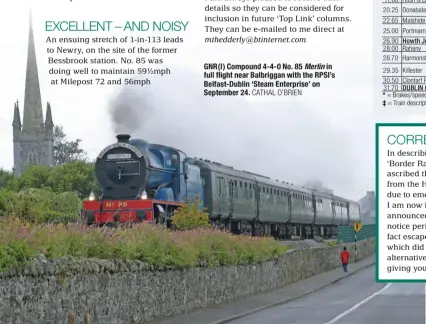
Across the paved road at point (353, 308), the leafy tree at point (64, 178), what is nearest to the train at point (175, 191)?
the paved road at point (353, 308)

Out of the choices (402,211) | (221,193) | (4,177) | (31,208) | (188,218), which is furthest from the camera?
(4,177)

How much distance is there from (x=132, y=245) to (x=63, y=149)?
11365cm

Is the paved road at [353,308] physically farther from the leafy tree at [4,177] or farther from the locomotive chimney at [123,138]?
the leafy tree at [4,177]

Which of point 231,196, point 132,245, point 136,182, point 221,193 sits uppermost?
point 136,182

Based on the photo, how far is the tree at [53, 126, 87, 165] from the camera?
133875 mm

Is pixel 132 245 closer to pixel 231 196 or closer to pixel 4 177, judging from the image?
pixel 231 196

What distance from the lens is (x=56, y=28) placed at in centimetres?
1844

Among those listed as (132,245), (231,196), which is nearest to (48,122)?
(231,196)

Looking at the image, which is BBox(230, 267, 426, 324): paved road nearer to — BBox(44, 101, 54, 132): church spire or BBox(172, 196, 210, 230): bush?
BBox(172, 196, 210, 230): bush

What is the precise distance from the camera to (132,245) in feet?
77.6

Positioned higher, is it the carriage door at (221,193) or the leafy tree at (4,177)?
the leafy tree at (4,177)

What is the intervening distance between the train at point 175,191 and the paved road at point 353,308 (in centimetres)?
547

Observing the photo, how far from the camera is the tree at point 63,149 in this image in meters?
134

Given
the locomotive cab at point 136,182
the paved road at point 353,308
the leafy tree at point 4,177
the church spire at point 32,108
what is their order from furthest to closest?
the leafy tree at point 4,177
the church spire at point 32,108
the locomotive cab at point 136,182
the paved road at point 353,308
